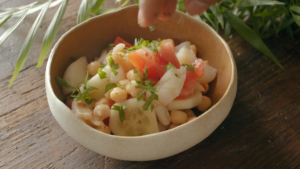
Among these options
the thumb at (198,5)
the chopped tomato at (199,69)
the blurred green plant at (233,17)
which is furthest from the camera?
the blurred green plant at (233,17)

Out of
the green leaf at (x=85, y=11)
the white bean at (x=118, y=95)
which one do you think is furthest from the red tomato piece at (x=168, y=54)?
the green leaf at (x=85, y=11)

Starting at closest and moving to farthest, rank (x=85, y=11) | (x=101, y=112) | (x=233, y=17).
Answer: (x=101, y=112)
(x=85, y=11)
(x=233, y=17)

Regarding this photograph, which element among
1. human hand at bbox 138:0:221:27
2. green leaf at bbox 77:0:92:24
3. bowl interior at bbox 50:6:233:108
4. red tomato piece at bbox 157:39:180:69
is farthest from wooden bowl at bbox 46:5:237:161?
human hand at bbox 138:0:221:27

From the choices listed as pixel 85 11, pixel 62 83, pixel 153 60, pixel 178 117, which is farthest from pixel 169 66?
pixel 85 11

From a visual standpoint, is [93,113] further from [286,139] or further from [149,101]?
[286,139]

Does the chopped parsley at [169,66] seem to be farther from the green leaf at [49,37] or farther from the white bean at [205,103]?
the green leaf at [49,37]

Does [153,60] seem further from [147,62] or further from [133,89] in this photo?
[133,89]
